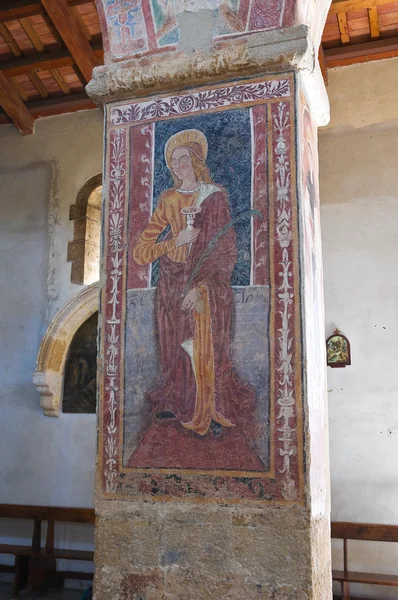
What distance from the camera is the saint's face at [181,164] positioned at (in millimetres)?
3779

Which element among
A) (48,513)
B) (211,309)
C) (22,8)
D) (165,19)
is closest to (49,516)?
(48,513)

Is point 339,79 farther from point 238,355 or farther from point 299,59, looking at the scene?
point 238,355

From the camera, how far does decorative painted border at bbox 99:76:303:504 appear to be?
10.7 feet

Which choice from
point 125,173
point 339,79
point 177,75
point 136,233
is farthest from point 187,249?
point 339,79

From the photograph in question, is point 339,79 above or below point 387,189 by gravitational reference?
above

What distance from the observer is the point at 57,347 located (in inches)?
325

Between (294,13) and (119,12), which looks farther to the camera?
(119,12)

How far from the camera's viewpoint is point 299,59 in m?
3.60

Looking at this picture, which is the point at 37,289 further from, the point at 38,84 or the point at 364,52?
the point at 364,52

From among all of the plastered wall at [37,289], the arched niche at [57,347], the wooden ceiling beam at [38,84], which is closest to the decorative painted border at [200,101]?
the arched niche at [57,347]

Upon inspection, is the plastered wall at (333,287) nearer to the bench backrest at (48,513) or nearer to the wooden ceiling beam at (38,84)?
the bench backrest at (48,513)

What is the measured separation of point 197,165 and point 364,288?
3.95 meters

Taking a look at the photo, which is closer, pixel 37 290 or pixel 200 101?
pixel 200 101

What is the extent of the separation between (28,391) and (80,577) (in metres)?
2.23
